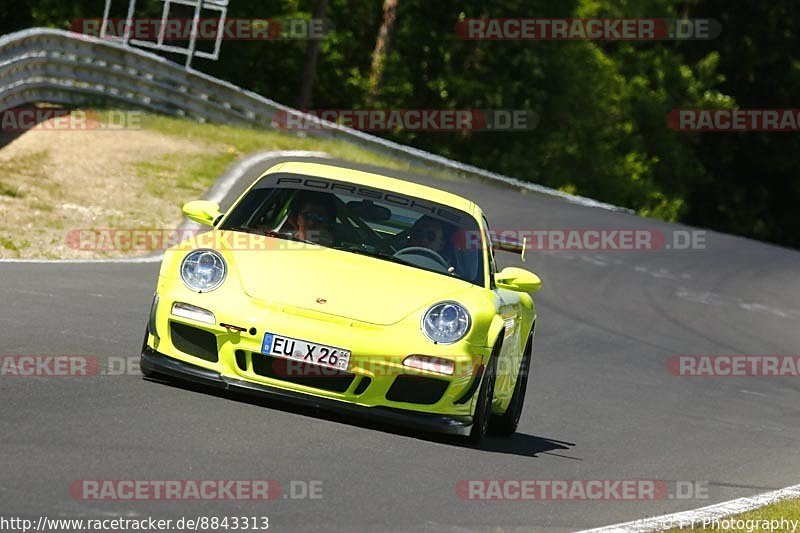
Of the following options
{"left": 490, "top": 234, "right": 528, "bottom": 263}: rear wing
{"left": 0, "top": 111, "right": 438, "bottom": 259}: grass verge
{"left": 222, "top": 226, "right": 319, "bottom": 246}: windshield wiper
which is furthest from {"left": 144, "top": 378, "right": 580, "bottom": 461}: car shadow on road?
{"left": 0, "top": 111, "right": 438, "bottom": 259}: grass verge

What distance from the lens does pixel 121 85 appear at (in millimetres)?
27344

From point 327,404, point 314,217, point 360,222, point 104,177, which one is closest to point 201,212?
point 314,217

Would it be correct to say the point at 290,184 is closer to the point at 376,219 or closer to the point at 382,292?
the point at 376,219

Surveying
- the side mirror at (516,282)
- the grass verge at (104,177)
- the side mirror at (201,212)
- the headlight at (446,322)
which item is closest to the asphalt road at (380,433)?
the headlight at (446,322)

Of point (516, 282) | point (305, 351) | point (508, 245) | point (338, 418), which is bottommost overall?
point (338, 418)

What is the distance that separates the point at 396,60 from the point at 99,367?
44436mm

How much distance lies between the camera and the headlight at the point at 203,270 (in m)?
8.16

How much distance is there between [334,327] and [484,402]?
0.97 meters

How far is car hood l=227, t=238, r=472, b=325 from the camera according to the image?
8.09m

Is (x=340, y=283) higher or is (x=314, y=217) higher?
(x=314, y=217)

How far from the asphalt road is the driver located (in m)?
1.03

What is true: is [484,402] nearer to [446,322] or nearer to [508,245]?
[446,322]

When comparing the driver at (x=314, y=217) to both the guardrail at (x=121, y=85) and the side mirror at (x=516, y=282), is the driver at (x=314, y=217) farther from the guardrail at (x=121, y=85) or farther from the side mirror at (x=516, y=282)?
the guardrail at (x=121, y=85)

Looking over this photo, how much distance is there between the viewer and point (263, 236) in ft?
29.1
